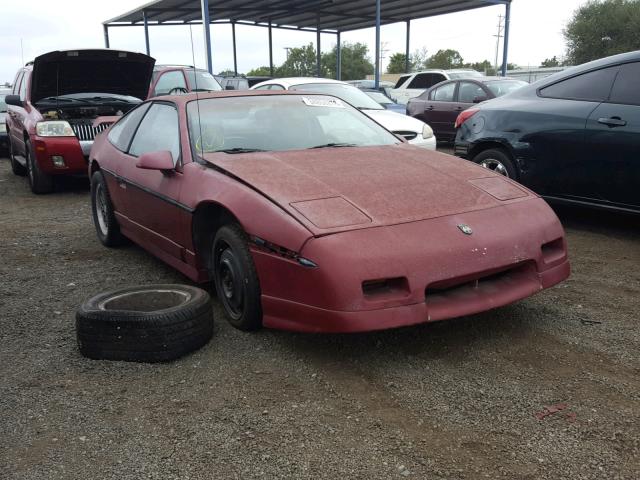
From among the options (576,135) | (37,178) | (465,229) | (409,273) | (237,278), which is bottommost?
(37,178)

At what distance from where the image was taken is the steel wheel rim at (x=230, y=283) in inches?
124

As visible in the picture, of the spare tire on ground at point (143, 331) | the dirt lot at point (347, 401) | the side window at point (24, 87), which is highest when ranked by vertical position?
the side window at point (24, 87)

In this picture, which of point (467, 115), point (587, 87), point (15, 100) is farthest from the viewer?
point (15, 100)

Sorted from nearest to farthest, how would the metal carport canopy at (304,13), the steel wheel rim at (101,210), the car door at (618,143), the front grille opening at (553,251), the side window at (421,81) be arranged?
1. the front grille opening at (553,251)
2. the car door at (618,143)
3. the steel wheel rim at (101,210)
4. the side window at (421,81)
5. the metal carport canopy at (304,13)

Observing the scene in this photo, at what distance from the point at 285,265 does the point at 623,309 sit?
6.78 ft

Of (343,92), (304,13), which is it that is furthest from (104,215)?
(304,13)

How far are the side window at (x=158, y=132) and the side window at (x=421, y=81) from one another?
44.5 feet

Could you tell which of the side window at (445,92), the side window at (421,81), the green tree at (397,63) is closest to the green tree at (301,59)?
the green tree at (397,63)

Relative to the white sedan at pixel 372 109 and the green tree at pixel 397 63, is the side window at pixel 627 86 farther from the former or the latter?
the green tree at pixel 397 63

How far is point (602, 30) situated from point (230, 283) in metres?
42.4

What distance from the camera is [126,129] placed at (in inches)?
190

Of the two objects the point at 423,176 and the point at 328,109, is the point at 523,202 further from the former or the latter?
the point at 328,109

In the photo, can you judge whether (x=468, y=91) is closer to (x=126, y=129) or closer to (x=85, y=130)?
(x=85, y=130)

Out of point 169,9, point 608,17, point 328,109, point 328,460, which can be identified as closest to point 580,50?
point 608,17
